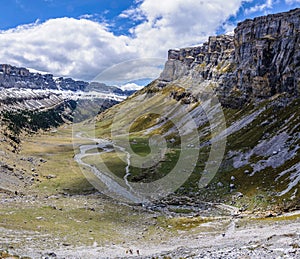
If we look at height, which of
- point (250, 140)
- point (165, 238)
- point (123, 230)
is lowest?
point (165, 238)

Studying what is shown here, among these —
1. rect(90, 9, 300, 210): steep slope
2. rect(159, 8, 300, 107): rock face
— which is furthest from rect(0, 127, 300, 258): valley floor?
rect(159, 8, 300, 107): rock face

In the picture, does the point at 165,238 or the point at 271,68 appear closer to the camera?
the point at 165,238

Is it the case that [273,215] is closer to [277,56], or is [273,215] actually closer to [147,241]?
[147,241]

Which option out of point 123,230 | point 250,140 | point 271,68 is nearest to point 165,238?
point 123,230

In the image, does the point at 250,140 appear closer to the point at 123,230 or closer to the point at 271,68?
the point at 271,68

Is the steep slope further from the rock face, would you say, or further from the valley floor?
the valley floor

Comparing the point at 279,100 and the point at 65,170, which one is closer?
the point at 65,170

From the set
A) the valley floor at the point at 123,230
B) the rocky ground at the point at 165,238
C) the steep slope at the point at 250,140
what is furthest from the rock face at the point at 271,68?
the rocky ground at the point at 165,238

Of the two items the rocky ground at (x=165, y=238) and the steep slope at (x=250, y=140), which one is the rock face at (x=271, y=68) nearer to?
the steep slope at (x=250, y=140)

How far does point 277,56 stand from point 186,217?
123m

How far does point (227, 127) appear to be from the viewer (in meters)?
148

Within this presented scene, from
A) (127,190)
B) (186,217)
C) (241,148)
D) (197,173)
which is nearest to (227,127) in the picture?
(241,148)

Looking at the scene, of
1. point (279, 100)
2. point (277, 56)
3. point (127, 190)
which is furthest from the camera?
point (277, 56)

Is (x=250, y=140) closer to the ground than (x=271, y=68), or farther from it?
closer to the ground
